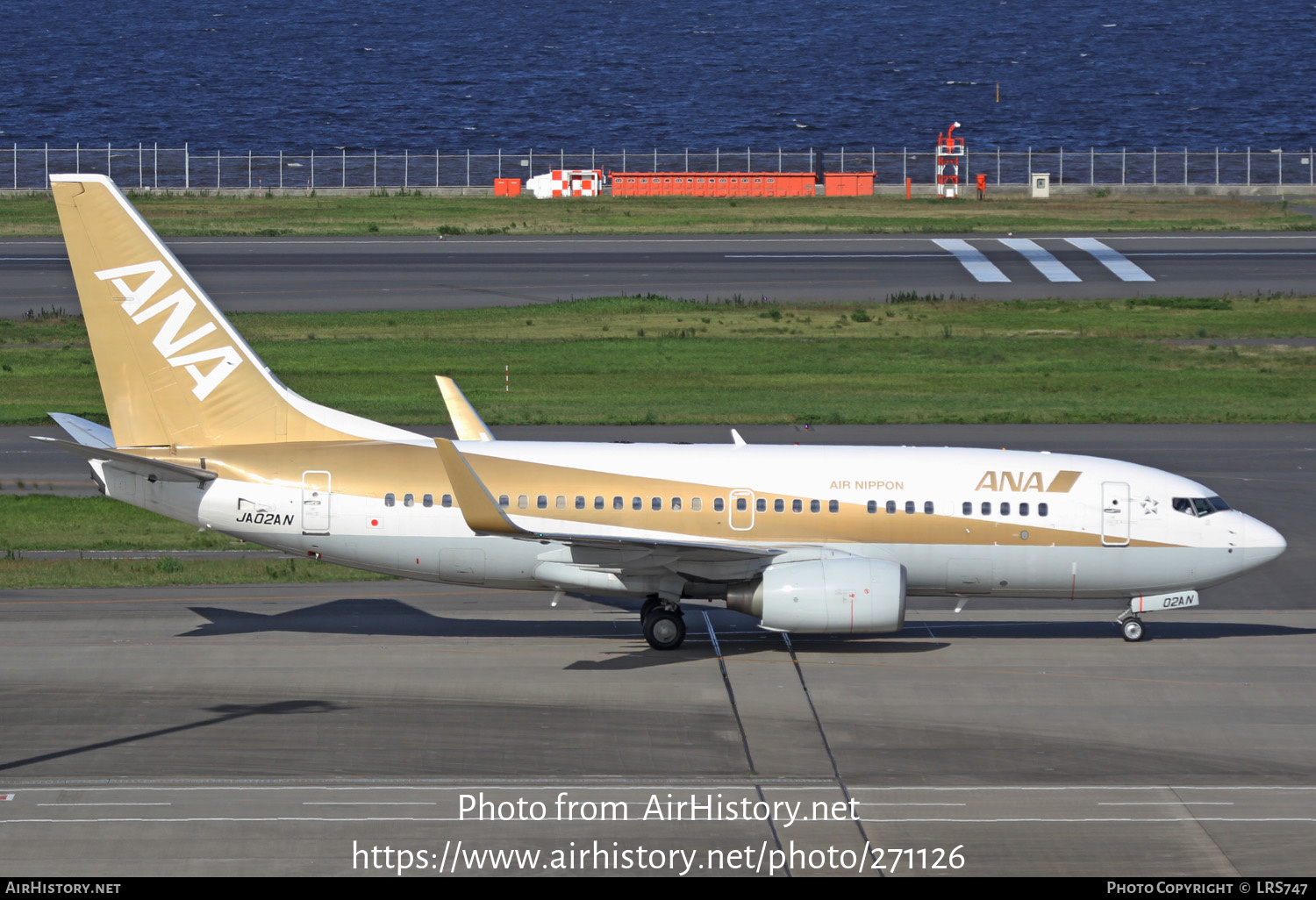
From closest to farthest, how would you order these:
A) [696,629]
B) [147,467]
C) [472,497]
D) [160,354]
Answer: [472,497]
[147,467]
[160,354]
[696,629]

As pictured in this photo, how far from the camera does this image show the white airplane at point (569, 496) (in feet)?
95.8

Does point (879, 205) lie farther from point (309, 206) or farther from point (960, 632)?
point (960, 632)

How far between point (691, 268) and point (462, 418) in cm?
4639

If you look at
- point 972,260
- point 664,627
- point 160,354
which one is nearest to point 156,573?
point 160,354

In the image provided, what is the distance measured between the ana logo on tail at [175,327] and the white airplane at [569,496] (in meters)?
0.04

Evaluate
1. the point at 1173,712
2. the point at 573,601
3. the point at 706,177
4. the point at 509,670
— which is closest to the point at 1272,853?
the point at 1173,712

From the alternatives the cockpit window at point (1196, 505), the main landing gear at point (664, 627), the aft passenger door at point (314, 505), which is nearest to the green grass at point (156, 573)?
the aft passenger door at point (314, 505)

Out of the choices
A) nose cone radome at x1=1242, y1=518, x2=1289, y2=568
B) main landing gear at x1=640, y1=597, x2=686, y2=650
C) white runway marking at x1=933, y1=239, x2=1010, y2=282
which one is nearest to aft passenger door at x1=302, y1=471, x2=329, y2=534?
main landing gear at x1=640, y1=597, x2=686, y2=650

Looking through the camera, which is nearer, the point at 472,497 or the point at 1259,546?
the point at 472,497

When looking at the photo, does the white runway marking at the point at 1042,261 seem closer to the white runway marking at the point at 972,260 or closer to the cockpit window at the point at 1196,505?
the white runway marking at the point at 972,260

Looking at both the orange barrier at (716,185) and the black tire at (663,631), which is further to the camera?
the orange barrier at (716,185)

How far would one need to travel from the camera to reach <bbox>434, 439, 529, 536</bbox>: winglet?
87.6ft

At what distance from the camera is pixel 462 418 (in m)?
33.5

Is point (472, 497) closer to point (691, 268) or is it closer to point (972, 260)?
point (691, 268)
